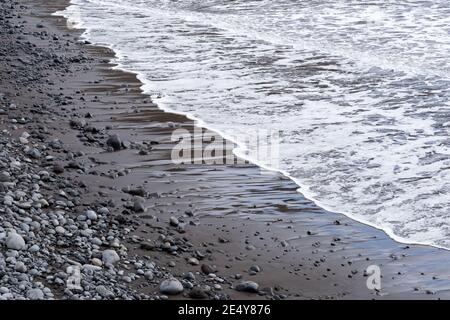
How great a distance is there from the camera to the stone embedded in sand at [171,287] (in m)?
5.29

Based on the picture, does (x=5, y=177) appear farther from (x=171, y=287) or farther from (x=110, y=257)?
(x=171, y=287)

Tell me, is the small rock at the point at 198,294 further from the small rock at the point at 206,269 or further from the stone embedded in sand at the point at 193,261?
the stone embedded in sand at the point at 193,261

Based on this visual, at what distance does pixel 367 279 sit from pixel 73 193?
2.77 meters

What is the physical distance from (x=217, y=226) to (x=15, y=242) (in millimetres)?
1930

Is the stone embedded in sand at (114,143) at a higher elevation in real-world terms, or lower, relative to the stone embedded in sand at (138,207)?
higher

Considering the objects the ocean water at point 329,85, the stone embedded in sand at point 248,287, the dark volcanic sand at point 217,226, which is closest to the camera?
the stone embedded in sand at point 248,287

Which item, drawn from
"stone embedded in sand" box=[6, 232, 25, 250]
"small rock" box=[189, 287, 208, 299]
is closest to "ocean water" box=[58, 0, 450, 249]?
"small rock" box=[189, 287, 208, 299]

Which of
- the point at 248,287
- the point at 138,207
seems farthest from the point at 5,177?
the point at 248,287

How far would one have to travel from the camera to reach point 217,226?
6633mm

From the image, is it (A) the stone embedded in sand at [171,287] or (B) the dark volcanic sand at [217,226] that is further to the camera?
(B) the dark volcanic sand at [217,226]

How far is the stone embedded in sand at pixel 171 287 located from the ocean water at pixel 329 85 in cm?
214

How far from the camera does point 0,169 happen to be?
6910 millimetres

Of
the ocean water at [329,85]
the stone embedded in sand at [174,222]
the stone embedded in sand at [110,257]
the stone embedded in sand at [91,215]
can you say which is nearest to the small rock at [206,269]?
the stone embedded in sand at [110,257]

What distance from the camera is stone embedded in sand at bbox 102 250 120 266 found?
18.2 feet
